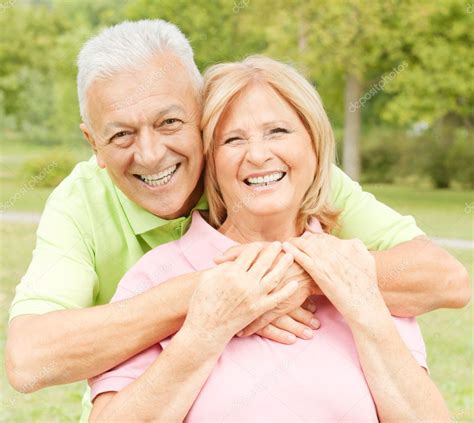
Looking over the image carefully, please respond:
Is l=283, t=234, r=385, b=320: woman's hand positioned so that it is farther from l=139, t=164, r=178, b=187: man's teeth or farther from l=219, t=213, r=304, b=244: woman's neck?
l=139, t=164, r=178, b=187: man's teeth

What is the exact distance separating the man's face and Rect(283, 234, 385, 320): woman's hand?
46 cm

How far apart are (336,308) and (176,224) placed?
0.68m

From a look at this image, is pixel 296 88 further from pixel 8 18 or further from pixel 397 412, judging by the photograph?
pixel 8 18

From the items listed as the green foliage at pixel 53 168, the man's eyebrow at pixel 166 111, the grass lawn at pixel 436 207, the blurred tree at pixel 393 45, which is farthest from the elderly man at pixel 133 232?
the green foliage at pixel 53 168

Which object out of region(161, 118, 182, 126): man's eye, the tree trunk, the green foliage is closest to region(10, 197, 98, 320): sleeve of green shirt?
region(161, 118, 182, 126): man's eye

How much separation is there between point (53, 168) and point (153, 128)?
19.0 metres

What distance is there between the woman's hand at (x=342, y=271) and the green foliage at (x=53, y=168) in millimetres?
19065

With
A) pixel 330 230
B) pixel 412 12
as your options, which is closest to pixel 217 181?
pixel 330 230

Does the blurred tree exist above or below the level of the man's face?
below

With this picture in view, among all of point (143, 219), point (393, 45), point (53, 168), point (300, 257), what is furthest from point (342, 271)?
point (53, 168)

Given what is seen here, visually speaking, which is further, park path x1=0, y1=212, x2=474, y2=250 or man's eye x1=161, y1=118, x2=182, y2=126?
park path x1=0, y1=212, x2=474, y2=250

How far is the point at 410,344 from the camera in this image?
2.19m

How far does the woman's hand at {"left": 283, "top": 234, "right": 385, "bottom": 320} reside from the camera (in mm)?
2068

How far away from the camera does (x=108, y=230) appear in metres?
2.66
